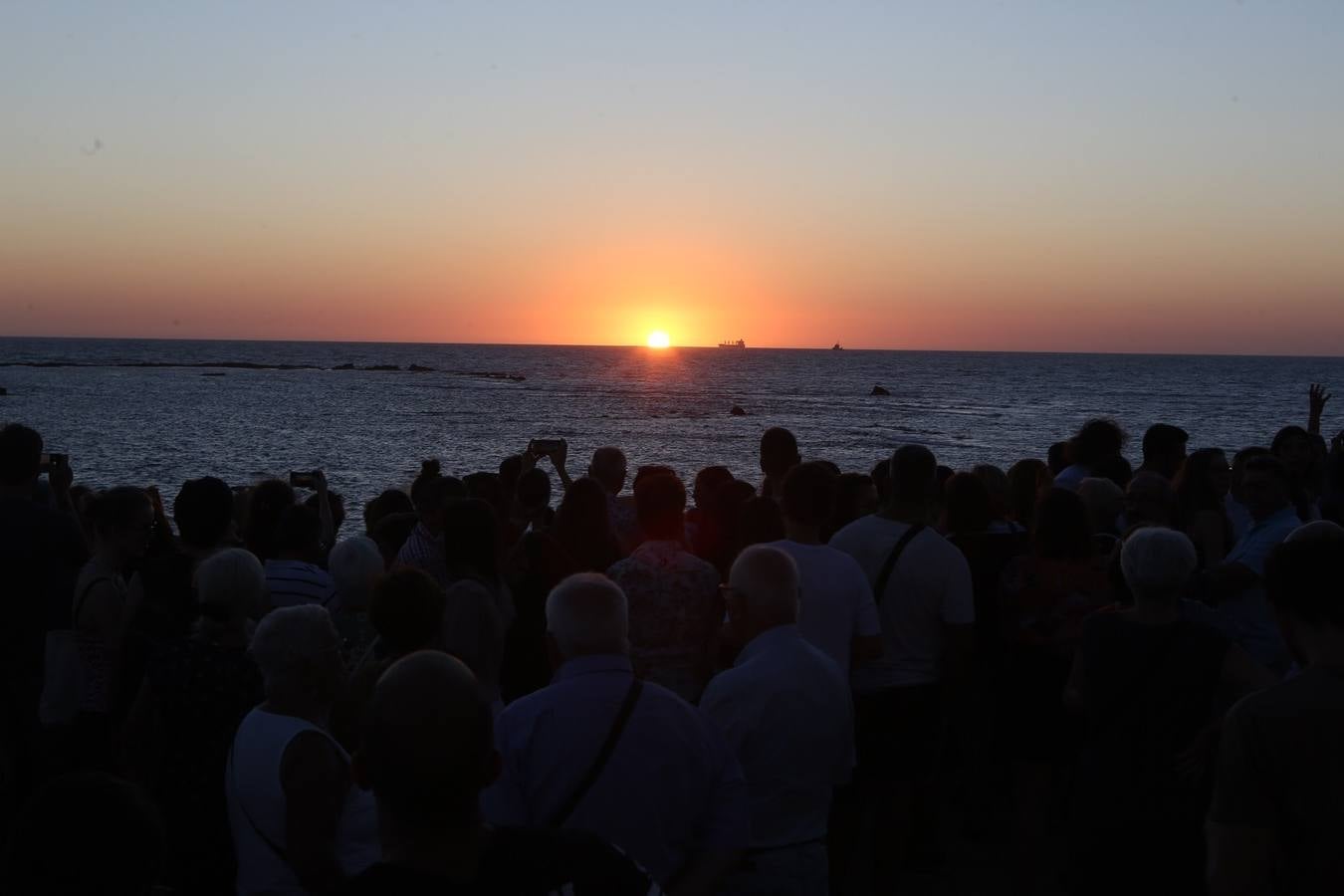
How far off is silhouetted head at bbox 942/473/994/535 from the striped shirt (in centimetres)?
306

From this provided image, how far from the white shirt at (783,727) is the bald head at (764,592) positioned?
44 millimetres

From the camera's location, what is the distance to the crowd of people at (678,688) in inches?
85.0

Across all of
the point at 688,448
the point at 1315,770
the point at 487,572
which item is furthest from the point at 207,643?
the point at 688,448

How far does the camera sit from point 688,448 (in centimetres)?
5106

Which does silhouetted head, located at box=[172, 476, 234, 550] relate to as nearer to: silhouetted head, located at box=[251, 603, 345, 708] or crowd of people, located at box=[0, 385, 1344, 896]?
crowd of people, located at box=[0, 385, 1344, 896]

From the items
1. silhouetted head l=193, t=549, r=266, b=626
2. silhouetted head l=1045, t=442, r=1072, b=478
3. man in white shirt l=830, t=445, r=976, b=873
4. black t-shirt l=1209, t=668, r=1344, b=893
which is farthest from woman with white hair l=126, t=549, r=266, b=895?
silhouetted head l=1045, t=442, r=1072, b=478

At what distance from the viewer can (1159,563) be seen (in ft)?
12.6

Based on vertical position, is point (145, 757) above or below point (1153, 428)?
below

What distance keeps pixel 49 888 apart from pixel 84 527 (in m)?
5.98

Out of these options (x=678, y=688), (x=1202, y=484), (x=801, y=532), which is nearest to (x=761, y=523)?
(x=801, y=532)

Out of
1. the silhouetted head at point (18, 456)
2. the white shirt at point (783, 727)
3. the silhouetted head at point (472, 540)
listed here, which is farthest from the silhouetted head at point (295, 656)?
the silhouetted head at point (18, 456)

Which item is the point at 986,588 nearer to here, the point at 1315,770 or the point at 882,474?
the point at 882,474

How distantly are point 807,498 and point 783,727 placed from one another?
1.40 m

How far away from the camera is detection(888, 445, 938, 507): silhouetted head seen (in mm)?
5141
